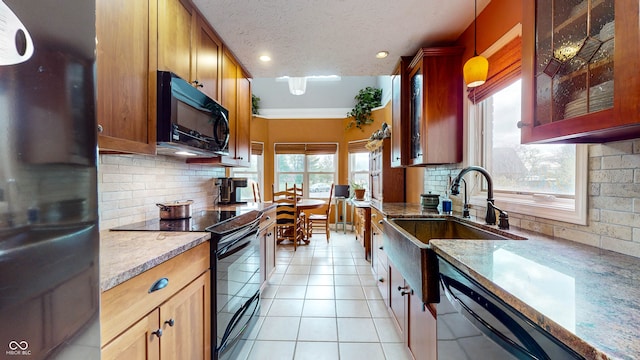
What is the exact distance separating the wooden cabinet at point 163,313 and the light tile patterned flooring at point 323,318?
67 cm

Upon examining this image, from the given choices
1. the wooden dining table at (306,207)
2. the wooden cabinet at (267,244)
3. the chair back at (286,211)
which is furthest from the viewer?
the wooden dining table at (306,207)

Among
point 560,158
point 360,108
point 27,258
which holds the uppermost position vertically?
point 360,108

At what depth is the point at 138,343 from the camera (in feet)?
2.87

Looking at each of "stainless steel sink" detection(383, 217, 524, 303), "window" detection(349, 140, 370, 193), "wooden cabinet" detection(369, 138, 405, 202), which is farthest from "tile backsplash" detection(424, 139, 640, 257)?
"window" detection(349, 140, 370, 193)

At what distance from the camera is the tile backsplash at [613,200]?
0.94 metres

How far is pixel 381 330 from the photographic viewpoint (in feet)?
6.55

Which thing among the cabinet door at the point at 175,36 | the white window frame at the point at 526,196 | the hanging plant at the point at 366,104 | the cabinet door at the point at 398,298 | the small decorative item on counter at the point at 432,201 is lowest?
the cabinet door at the point at 398,298

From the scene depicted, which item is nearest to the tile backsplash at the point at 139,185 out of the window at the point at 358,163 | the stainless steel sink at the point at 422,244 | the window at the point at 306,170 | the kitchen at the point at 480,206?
the kitchen at the point at 480,206

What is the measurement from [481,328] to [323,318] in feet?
5.51

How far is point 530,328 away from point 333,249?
3809mm

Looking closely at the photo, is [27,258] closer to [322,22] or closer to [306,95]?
[322,22]

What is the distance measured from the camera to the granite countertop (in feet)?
2.60

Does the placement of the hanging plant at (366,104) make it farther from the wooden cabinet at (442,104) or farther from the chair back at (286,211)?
the wooden cabinet at (442,104)

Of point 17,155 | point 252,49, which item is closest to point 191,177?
point 252,49
